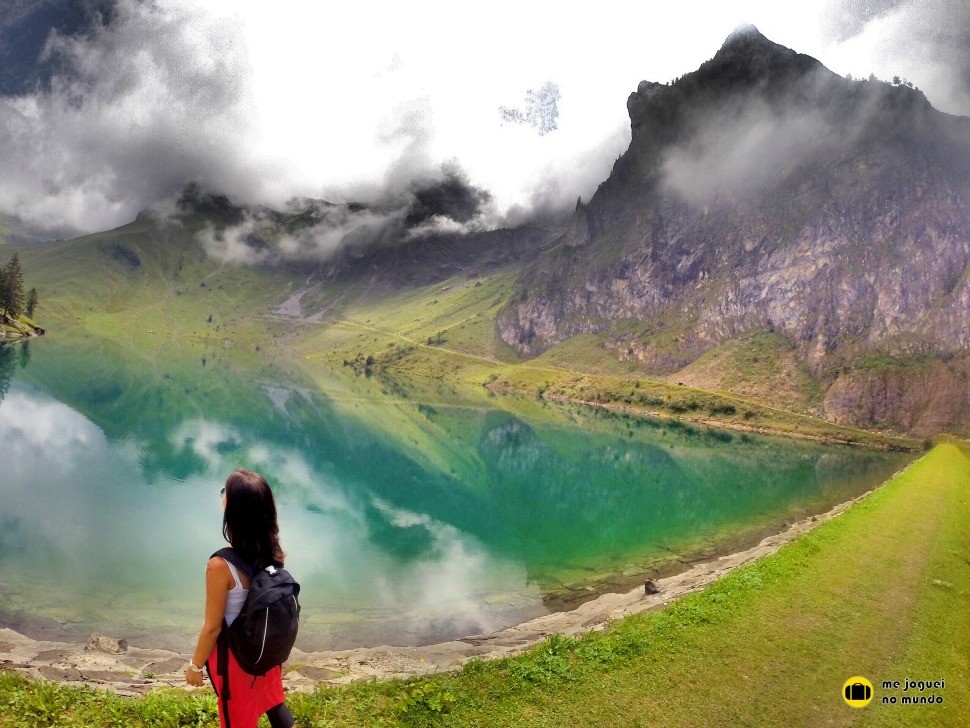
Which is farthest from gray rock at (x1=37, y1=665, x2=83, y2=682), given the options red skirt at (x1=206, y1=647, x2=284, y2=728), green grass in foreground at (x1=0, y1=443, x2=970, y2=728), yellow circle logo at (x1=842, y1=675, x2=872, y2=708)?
yellow circle logo at (x1=842, y1=675, x2=872, y2=708)

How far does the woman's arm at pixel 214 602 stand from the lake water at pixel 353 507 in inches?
865

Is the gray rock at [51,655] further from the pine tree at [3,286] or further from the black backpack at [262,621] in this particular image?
the pine tree at [3,286]

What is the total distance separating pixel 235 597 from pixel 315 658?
19790mm

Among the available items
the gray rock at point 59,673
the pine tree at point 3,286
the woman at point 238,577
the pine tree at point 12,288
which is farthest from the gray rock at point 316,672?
the pine tree at point 12,288

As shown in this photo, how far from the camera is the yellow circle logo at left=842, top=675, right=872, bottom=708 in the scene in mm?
13258

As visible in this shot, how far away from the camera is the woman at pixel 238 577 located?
6516 mm

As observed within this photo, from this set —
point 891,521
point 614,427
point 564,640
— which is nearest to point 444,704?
point 564,640

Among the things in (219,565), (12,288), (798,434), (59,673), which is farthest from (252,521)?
(12,288)

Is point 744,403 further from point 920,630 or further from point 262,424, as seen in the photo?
point 920,630

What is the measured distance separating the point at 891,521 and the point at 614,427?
388ft

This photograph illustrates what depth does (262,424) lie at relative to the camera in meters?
101

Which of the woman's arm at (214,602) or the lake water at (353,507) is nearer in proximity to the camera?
the woman's arm at (214,602)

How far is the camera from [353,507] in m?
54.0

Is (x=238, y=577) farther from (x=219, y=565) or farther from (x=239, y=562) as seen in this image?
(x=219, y=565)
